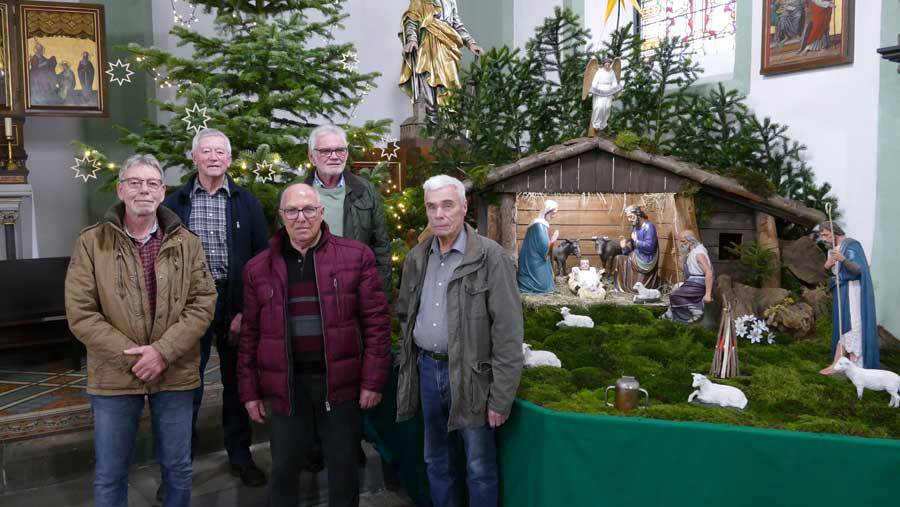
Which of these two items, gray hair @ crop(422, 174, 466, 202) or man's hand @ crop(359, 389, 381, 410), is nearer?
gray hair @ crop(422, 174, 466, 202)

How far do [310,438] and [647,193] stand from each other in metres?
4.21

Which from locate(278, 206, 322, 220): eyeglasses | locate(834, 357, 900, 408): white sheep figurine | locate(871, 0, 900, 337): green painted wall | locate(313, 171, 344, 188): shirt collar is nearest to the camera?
locate(278, 206, 322, 220): eyeglasses

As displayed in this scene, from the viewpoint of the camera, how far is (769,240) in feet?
20.5

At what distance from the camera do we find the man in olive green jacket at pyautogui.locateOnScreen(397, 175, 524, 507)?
3.32 m

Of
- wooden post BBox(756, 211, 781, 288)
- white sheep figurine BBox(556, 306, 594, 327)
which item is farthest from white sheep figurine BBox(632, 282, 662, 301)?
wooden post BBox(756, 211, 781, 288)

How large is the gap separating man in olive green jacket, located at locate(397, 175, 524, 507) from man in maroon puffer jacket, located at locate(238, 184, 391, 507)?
0.76 ft

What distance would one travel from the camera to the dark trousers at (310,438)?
3.44 meters

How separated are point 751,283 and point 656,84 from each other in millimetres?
2858

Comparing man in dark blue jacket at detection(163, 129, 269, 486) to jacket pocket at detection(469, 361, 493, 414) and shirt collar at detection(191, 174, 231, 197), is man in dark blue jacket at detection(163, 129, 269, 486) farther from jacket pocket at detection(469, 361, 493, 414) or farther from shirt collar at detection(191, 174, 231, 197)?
jacket pocket at detection(469, 361, 493, 414)

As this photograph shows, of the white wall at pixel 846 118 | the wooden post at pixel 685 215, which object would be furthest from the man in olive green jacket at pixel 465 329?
the white wall at pixel 846 118

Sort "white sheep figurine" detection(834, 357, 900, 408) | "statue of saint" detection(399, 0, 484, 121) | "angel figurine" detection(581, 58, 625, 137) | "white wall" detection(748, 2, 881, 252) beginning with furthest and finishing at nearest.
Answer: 1. "statue of saint" detection(399, 0, 484, 121)
2. "angel figurine" detection(581, 58, 625, 137)
3. "white wall" detection(748, 2, 881, 252)
4. "white sheep figurine" detection(834, 357, 900, 408)

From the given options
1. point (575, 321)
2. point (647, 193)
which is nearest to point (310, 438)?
point (575, 321)

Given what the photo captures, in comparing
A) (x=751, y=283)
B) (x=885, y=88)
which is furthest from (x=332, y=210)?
(x=885, y=88)

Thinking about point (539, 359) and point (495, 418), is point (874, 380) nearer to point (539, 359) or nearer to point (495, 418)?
point (539, 359)
